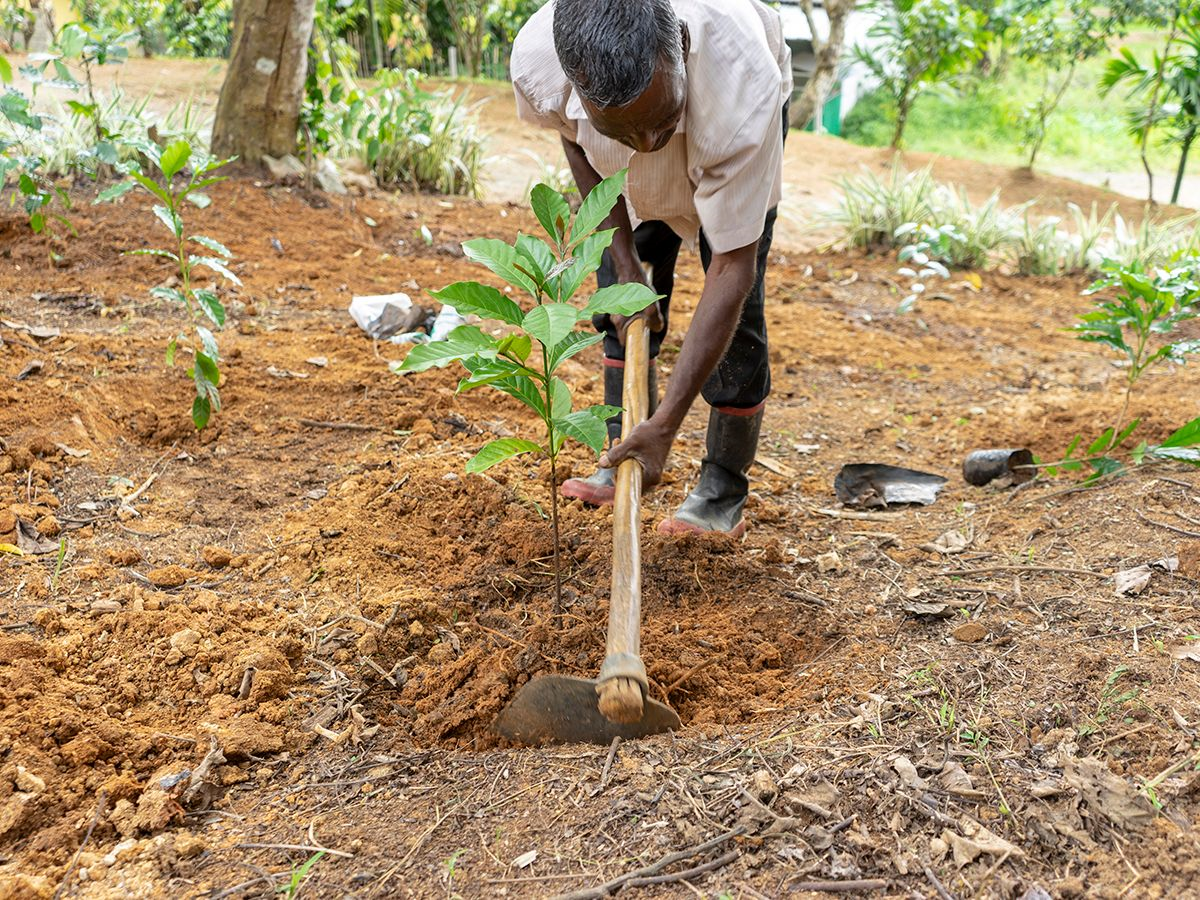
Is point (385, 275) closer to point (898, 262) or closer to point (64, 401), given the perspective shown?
point (64, 401)

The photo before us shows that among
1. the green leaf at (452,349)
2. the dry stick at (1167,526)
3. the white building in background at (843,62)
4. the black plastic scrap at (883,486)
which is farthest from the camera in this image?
the white building in background at (843,62)

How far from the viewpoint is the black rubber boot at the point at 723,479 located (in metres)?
2.42

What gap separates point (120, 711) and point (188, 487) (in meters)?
0.95

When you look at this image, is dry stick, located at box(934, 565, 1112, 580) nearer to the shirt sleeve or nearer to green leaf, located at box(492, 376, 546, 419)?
the shirt sleeve

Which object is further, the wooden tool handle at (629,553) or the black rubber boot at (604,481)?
the black rubber boot at (604,481)

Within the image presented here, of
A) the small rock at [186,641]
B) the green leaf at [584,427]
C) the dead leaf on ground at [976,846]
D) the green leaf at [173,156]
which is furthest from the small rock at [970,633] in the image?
the green leaf at [173,156]

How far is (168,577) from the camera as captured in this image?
2068 millimetres

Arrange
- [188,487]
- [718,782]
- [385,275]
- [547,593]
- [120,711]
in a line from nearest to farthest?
[718,782] → [120,711] → [547,593] → [188,487] → [385,275]

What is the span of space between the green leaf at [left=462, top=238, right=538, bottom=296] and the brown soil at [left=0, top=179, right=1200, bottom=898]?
715 mm

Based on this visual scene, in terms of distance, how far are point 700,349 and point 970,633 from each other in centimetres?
81

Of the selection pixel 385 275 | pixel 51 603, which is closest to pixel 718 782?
pixel 51 603

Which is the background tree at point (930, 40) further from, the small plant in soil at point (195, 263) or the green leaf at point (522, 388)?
the green leaf at point (522, 388)

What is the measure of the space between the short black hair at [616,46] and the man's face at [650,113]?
0.7 inches

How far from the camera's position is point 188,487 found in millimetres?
2514
